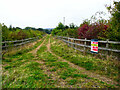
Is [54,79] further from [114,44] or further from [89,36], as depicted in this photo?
[89,36]

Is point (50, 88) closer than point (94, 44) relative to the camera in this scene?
Yes

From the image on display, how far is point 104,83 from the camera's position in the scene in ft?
11.8

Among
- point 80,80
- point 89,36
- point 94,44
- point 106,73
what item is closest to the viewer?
point 80,80

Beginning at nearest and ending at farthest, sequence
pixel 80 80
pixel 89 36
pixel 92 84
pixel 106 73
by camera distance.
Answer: pixel 92 84 → pixel 80 80 → pixel 106 73 → pixel 89 36

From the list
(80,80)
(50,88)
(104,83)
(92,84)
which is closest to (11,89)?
(50,88)

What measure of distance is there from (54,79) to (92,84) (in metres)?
1.58

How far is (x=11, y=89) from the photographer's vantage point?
321 cm

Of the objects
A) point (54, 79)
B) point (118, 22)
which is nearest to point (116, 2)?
point (118, 22)

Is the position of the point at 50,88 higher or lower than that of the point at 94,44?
lower

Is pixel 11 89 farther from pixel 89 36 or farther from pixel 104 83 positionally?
pixel 89 36

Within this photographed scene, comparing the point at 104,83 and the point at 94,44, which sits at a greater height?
the point at 94,44

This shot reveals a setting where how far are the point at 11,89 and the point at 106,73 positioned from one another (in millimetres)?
4261

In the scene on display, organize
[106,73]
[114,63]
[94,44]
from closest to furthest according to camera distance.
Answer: [106,73] → [114,63] → [94,44]

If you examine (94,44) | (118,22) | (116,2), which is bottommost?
(94,44)
